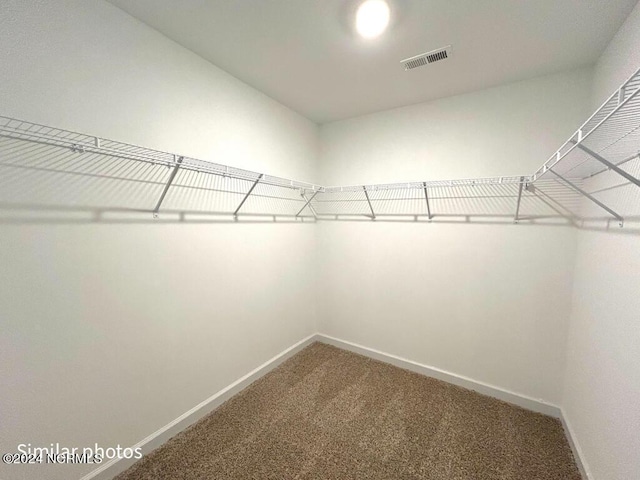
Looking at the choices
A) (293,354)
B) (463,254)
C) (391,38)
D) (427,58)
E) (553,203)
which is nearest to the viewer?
(391,38)

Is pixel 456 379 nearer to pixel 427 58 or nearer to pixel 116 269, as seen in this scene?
pixel 427 58

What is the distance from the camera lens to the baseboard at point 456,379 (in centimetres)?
181

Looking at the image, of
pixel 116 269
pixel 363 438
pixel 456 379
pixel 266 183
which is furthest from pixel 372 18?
pixel 456 379

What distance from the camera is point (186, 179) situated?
1.61 metres

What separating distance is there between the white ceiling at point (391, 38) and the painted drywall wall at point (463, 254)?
10.5 inches

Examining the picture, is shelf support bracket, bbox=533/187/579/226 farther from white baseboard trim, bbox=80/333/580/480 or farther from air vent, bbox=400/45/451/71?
white baseboard trim, bbox=80/333/580/480

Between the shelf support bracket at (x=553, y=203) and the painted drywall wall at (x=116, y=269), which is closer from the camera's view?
the painted drywall wall at (x=116, y=269)

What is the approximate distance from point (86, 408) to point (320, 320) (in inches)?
79.3

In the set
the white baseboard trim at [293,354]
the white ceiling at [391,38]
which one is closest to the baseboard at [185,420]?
the white baseboard trim at [293,354]

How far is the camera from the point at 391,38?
141 centimetres

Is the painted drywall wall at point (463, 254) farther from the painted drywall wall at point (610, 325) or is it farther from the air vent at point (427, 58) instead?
the air vent at point (427, 58)

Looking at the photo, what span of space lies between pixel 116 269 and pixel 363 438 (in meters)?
1.77

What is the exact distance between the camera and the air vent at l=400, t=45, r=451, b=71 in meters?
1.50

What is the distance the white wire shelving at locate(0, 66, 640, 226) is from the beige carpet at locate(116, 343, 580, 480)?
4.61 ft
